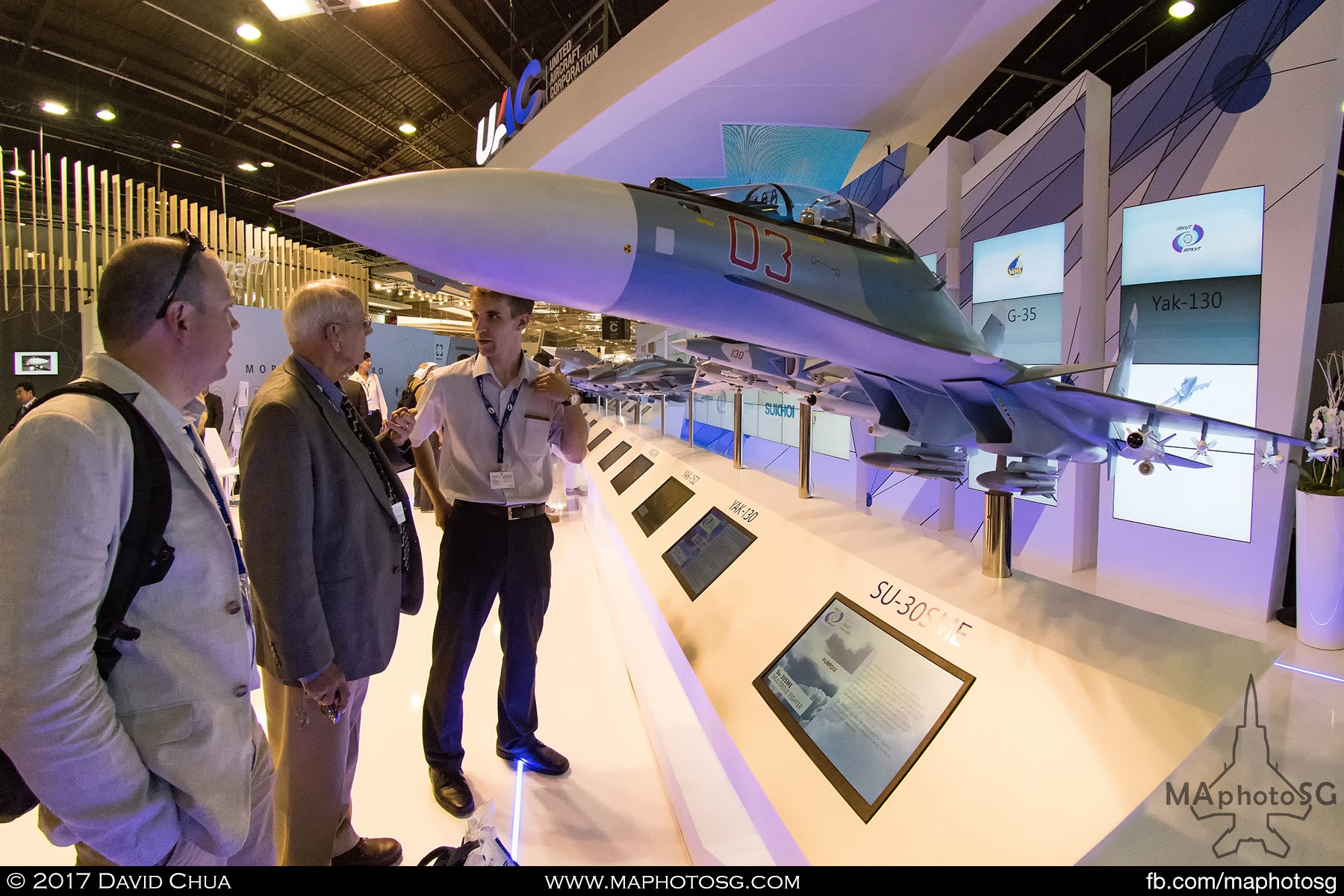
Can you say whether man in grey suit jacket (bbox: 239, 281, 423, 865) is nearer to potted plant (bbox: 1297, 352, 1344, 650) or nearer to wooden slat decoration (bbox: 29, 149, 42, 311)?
potted plant (bbox: 1297, 352, 1344, 650)

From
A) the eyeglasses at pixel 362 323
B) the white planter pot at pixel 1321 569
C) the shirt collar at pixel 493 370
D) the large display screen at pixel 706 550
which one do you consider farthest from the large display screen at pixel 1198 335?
the eyeglasses at pixel 362 323

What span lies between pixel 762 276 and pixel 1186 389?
5301 millimetres

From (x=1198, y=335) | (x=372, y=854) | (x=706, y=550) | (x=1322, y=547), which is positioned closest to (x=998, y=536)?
(x=706, y=550)

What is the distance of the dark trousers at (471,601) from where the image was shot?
242 centimetres

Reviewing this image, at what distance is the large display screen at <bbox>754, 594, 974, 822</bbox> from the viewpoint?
1.42 meters

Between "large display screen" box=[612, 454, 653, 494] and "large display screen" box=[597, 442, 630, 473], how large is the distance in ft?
2.66

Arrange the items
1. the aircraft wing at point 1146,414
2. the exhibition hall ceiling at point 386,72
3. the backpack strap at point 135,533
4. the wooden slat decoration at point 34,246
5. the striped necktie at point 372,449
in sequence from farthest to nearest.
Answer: the wooden slat decoration at point 34,246 < the exhibition hall ceiling at point 386,72 < the striped necktie at point 372,449 < the aircraft wing at point 1146,414 < the backpack strap at point 135,533

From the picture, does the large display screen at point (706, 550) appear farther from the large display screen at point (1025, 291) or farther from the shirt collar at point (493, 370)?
the large display screen at point (1025, 291)

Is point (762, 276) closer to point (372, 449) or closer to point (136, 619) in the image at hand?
point (372, 449)

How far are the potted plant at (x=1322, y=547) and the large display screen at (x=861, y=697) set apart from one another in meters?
4.18

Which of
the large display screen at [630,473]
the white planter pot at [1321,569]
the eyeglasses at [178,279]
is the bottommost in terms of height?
the white planter pot at [1321,569]

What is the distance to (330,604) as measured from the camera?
173 centimetres

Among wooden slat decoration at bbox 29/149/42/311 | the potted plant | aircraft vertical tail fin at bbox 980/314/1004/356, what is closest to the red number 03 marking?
aircraft vertical tail fin at bbox 980/314/1004/356
